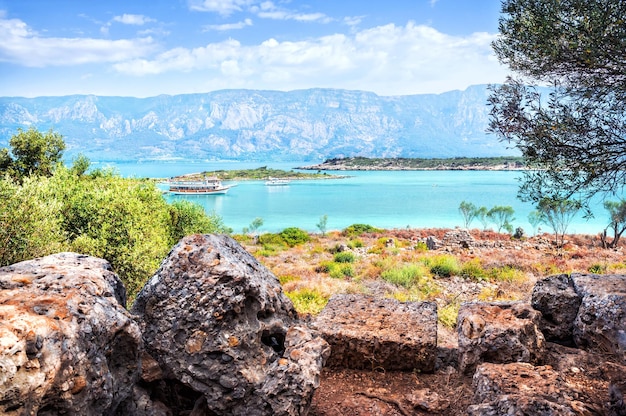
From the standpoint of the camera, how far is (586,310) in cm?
607

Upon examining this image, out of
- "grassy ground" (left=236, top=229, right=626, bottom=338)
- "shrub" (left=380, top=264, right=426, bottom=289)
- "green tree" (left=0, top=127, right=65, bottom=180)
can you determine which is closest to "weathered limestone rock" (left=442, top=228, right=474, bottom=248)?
"grassy ground" (left=236, top=229, right=626, bottom=338)

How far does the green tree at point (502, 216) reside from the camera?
50.9 m

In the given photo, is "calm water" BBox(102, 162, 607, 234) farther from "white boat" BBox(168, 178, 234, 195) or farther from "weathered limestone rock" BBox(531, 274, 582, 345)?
"weathered limestone rock" BBox(531, 274, 582, 345)

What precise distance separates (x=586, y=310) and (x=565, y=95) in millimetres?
4441

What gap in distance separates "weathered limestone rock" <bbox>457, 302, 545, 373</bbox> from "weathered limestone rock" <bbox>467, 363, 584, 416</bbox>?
2.92ft

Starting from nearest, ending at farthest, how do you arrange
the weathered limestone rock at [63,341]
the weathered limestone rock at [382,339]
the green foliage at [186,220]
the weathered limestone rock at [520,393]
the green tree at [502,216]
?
the weathered limestone rock at [63,341] < the weathered limestone rock at [520,393] < the weathered limestone rock at [382,339] < the green foliage at [186,220] < the green tree at [502,216]

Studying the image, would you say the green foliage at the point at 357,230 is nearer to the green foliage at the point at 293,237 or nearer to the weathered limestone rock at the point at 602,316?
the green foliage at the point at 293,237

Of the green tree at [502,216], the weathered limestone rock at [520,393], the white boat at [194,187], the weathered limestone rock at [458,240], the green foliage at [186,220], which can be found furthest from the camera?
the white boat at [194,187]

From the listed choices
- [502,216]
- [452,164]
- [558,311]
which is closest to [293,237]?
[502,216]

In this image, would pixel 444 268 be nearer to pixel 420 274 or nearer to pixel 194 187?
pixel 420 274

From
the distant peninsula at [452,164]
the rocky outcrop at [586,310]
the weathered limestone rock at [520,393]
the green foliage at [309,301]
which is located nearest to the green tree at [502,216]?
the green foliage at [309,301]

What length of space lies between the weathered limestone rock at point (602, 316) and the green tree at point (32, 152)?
70.7 feet

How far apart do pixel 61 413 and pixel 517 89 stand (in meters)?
9.27

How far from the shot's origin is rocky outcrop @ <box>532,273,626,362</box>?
553 cm
